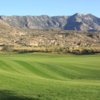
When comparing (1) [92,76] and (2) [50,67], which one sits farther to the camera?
(2) [50,67]

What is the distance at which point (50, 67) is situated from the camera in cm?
4016

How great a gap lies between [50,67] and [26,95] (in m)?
22.6

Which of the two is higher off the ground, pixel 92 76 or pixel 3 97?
pixel 3 97

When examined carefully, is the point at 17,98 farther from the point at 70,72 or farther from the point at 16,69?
the point at 70,72

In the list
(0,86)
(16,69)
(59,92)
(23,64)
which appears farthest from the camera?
(23,64)

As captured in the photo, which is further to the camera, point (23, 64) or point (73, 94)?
point (23, 64)

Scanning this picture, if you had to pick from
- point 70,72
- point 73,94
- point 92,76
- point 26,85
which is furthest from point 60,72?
point 73,94

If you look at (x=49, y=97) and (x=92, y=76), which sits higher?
(x=49, y=97)

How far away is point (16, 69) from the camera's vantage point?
36188 millimetres

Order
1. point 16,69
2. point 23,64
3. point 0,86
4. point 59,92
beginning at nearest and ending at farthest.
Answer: point 59,92
point 0,86
point 16,69
point 23,64

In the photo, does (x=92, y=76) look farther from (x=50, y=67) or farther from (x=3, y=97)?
(x=3, y=97)

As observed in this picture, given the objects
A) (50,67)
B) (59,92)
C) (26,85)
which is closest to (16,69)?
(50,67)

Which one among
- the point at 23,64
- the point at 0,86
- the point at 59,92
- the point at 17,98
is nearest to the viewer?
the point at 17,98

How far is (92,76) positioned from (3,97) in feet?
67.1
